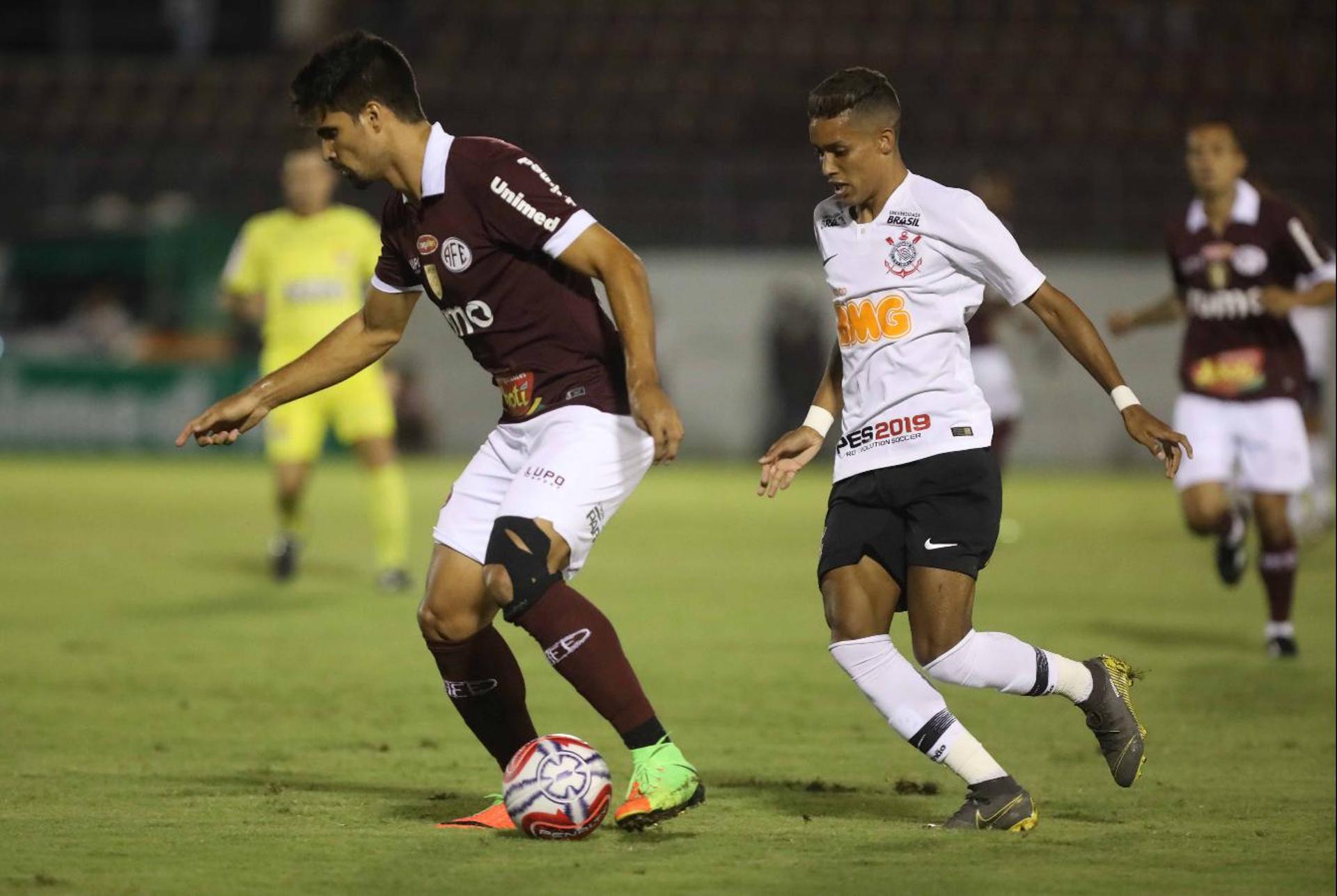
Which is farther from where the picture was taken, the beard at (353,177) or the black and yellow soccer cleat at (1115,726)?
the black and yellow soccer cleat at (1115,726)

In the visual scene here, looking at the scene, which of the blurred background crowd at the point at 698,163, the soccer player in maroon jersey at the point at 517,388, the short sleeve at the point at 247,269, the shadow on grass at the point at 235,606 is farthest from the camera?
the blurred background crowd at the point at 698,163

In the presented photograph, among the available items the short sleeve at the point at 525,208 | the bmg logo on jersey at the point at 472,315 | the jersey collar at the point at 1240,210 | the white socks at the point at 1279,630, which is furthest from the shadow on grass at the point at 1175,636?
the short sleeve at the point at 525,208

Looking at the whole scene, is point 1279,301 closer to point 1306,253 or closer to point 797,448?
point 1306,253

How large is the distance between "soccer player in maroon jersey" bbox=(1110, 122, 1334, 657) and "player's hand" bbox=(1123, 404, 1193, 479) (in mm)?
4175

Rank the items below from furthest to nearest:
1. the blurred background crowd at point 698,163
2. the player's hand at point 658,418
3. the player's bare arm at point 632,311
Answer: the blurred background crowd at point 698,163 < the player's bare arm at point 632,311 < the player's hand at point 658,418

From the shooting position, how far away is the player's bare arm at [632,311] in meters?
5.04

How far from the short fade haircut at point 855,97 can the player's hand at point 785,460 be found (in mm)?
960

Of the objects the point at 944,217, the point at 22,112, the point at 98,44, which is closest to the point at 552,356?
the point at 944,217

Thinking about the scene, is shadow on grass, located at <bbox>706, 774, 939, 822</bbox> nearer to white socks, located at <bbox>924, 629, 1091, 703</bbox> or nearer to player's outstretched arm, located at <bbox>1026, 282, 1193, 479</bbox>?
white socks, located at <bbox>924, 629, 1091, 703</bbox>

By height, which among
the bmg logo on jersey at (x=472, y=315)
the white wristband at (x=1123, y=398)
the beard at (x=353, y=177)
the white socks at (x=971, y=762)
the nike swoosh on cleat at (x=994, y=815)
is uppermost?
the beard at (x=353, y=177)

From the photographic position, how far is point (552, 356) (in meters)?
5.46

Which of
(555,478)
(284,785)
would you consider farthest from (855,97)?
(284,785)

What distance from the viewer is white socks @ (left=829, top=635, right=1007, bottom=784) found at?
550 cm

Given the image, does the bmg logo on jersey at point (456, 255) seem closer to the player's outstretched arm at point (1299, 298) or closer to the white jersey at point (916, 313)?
the white jersey at point (916, 313)
